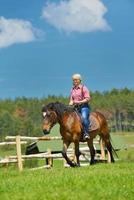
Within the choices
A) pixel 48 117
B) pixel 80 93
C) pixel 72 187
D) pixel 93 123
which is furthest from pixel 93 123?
pixel 72 187

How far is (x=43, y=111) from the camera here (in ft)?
59.2

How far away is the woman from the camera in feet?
59.6

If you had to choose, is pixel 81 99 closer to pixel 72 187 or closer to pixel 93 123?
pixel 93 123

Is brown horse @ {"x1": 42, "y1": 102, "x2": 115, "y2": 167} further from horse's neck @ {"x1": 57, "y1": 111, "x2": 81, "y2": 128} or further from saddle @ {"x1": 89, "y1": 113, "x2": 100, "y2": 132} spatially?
saddle @ {"x1": 89, "y1": 113, "x2": 100, "y2": 132}

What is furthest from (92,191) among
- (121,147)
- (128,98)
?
(128,98)

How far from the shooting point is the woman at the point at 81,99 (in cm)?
1817

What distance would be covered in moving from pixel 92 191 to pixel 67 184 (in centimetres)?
71

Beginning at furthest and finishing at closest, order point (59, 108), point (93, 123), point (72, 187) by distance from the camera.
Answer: point (93, 123)
point (59, 108)
point (72, 187)

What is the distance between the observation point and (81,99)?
60.0 feet

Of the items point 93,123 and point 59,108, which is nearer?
point 59,108

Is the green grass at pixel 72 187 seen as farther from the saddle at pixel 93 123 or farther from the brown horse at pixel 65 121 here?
the saddle at pixel 93 123

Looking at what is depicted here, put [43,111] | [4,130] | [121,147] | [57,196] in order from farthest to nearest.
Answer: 1. [4,130]
2. [121,147]
3. [43,111]
4. [57,196]

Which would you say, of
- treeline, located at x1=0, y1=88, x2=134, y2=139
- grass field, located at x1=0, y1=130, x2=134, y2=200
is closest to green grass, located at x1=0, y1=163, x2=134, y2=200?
grass field, located at x1=0, y1=130, x2=134, y2=200

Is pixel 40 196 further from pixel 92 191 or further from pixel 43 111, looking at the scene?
pixel 43 111
